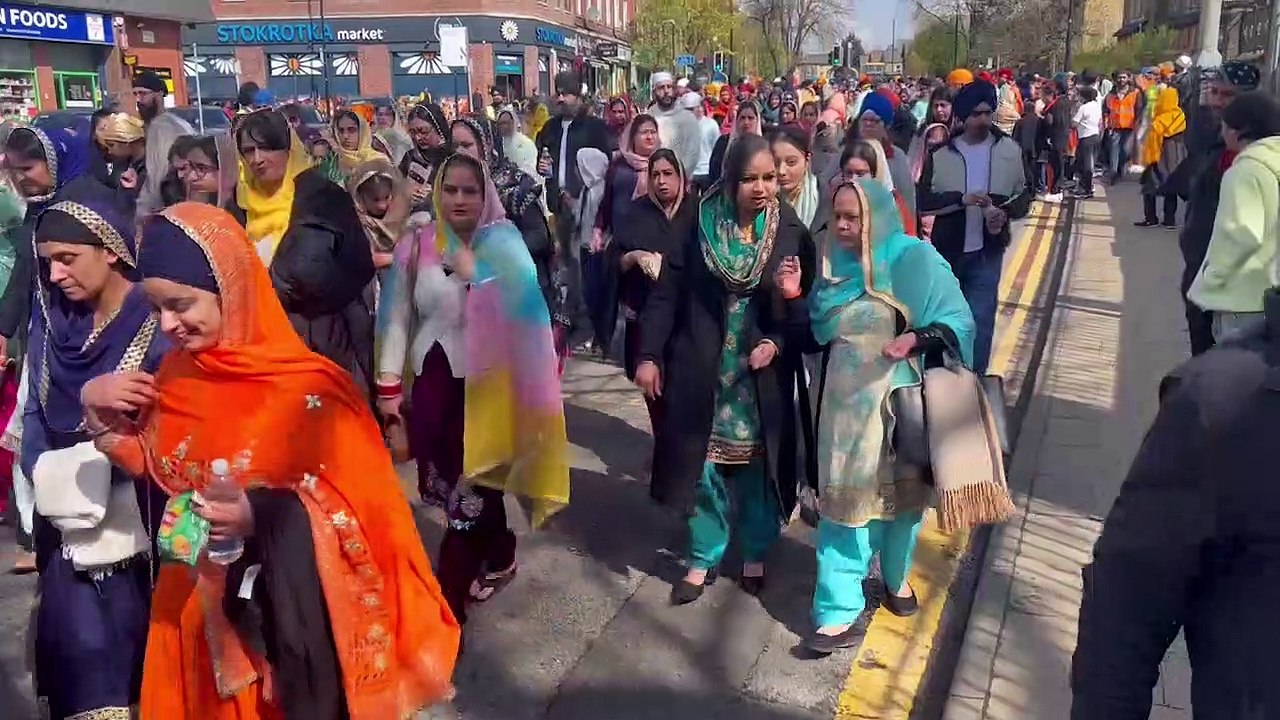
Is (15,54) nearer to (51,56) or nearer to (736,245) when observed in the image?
(51,56)

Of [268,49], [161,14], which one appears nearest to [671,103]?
[161,14]

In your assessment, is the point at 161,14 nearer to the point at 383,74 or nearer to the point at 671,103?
the point at 383,74

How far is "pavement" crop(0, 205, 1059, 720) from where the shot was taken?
12.6 feet

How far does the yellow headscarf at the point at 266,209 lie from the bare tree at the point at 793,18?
56.7 metres

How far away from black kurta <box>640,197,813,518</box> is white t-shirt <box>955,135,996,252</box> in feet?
7.82

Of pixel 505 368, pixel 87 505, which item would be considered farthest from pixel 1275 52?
pixel 87 505

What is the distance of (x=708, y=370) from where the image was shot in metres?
4.33

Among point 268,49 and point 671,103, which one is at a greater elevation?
point 268,49

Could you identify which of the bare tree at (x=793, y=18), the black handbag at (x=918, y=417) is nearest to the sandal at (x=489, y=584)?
the black handbag at (x=918, y=417)

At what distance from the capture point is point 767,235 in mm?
4219

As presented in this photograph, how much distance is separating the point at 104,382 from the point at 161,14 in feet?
106

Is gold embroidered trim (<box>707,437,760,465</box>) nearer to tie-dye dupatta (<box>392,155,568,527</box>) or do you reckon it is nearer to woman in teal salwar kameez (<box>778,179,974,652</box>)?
woman in teal salwar kameez (<box>778,179,974,652</box>)

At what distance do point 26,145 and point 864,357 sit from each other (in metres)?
3.91

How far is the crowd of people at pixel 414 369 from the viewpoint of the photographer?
2.49m
